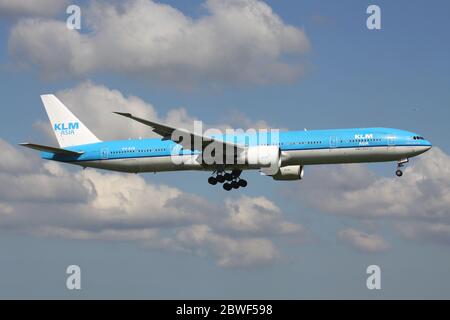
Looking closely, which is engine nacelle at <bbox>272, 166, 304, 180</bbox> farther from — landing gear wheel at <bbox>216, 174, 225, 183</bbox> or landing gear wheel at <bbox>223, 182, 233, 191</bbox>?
landing gear wheel at <bbox>216, 174, 225, 183</bbox>

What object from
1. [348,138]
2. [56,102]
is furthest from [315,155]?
[56,102]

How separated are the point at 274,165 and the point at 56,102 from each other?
2588cm

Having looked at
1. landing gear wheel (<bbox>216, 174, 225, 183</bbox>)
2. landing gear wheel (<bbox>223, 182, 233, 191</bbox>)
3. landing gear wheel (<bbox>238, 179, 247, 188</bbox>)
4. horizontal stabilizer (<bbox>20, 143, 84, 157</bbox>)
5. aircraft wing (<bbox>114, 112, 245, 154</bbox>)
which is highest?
horizontal stabilizer (<bbox>20, 143, 84, 157</bbox>)

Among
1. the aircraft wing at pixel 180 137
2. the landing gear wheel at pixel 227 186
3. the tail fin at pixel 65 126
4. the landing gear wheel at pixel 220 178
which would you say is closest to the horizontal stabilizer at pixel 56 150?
the tail fin at pixel 65 126

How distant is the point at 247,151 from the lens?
54.9 meters

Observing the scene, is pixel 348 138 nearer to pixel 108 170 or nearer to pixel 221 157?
pixel 221 157

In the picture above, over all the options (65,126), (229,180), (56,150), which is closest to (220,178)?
(229,180)

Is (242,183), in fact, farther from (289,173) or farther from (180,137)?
(180,137)

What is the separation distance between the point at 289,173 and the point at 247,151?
6825 millimetres

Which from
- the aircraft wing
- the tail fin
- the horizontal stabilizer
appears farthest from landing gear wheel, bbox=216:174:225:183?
the horizontal stabilizer

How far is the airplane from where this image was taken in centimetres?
5362

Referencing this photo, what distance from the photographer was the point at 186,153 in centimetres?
5769
